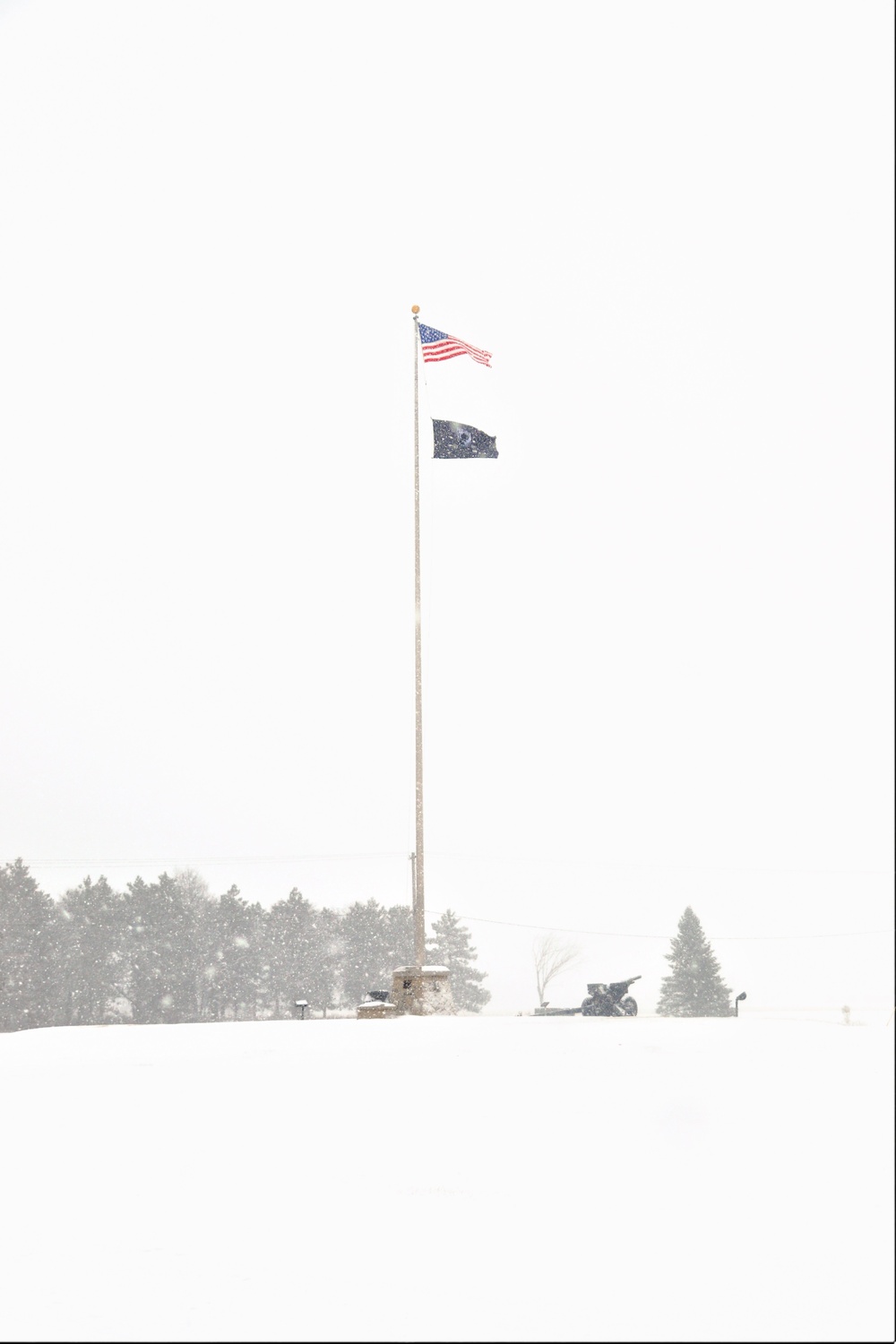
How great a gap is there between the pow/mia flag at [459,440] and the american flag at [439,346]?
114cm

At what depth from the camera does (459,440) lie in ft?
63.1

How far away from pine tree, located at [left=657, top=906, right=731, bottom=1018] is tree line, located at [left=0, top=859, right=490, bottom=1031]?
14624 millimetres

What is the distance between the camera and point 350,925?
222ft

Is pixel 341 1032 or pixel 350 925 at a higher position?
pixel 341 1032

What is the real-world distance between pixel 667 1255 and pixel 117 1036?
8398 mm

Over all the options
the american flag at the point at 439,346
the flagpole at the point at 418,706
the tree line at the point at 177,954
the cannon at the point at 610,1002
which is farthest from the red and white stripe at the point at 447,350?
the tree line at the point at 177,954

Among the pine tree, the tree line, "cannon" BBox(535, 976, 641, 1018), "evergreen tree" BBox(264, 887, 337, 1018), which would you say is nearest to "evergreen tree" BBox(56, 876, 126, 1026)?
the tree line

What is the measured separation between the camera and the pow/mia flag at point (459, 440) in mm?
19078

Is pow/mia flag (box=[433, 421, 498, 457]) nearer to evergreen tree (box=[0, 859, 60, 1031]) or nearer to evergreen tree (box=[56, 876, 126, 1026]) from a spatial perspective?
evergreen tree (box=[0, 859, 60, 1031])

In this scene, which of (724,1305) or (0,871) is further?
(0,871)

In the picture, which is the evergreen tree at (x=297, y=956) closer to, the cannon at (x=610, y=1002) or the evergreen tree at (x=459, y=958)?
the evergreen tree at (x=459, y=958)

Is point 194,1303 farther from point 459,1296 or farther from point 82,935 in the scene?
point 82,935

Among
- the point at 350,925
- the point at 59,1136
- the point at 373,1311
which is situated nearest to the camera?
the point at 373,1311

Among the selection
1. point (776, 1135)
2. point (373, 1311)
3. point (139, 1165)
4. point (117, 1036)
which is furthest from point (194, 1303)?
point (117, 1036)
